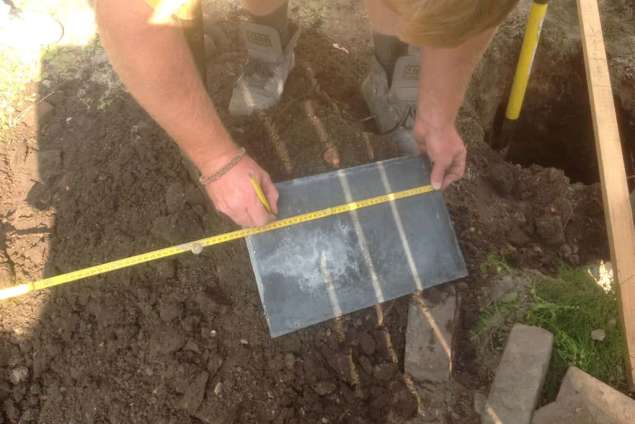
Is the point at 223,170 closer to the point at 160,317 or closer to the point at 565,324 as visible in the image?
the point at 160,317

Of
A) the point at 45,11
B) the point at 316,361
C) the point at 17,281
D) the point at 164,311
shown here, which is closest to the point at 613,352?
the point at 316,361

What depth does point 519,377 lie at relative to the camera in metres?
1.99

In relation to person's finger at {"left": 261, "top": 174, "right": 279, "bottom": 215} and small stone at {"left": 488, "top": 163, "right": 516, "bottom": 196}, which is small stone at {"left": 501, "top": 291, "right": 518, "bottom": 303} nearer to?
small stone at {"left": 488, "top": 163, "right": 516, "bottom": 196}

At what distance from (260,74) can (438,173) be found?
1125 millimetres

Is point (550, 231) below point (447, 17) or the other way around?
below

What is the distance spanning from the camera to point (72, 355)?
204cm

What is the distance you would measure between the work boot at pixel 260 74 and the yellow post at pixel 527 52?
132cm

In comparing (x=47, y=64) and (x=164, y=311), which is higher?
(x=47, y=64)

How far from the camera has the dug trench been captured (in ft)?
6.56

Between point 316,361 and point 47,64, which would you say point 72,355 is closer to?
point 316,361

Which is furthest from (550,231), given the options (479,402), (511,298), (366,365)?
(366,365)

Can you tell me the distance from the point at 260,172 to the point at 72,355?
1.13 m

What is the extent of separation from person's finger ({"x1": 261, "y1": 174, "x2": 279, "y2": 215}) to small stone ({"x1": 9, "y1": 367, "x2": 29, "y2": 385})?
1245 mm

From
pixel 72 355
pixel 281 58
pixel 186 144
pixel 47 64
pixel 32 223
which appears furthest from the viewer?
pixel 47 64
